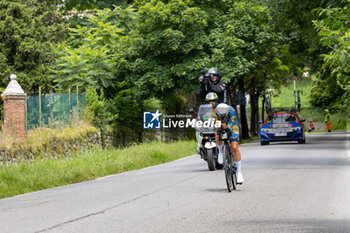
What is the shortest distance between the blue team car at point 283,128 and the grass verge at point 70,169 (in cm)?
908

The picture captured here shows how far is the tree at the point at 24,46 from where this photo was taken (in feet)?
138

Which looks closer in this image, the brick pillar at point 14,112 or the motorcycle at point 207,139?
the motorcycle at point 207,139

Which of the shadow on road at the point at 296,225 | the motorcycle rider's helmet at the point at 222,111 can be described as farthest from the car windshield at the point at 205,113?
the shadow on road at the point at 296,225

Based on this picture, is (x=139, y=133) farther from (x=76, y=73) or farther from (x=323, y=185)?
(x=323, y=185)

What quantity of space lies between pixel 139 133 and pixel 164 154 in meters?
11.9

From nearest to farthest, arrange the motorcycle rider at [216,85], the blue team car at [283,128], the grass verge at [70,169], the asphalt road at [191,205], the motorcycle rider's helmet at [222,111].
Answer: the asphalt road at [191,205] → the motorcycle rider's helmet at [222,111] → the motorcycle rider at [216,85] → the grass verge at [70,169] → the blue team car at [283,128]

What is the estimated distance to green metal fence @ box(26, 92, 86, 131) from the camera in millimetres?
23297

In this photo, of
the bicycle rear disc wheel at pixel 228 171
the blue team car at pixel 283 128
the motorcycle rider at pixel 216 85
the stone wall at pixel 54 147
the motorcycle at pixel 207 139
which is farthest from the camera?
the blue team car at pixel 283 128

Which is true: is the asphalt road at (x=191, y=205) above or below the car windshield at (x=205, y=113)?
below

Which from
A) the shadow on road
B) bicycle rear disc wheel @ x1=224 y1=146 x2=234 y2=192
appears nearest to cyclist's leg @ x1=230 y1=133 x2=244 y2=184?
bicycle rear disc wheel @ x1=224 y1=146 x2=234 y2=192

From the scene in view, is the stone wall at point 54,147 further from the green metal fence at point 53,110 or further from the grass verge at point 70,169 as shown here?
the grass verge at point 70,169

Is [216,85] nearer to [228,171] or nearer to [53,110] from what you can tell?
[228,171]

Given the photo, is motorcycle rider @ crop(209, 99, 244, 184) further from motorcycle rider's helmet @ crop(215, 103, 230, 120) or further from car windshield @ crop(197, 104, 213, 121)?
car windshield @ crop(197, 104, 213, 121)

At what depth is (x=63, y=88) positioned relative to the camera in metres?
30.2
